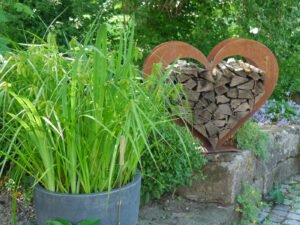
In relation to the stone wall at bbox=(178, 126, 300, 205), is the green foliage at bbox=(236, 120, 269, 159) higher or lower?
higher

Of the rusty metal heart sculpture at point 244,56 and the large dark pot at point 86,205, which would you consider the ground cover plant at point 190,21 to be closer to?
the rusty metal heart sculpture at point 244,56

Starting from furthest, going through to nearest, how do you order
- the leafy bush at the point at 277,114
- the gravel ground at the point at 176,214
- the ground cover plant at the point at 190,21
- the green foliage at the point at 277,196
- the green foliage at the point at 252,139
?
1. the ground cover plant at the point at 190,21
2. the leafy bush at the point at 277,114
3. the green foliage at the point at 277,196
4. the green foliage at the point at 252,139
5. the gravel ground at the point at 176,214

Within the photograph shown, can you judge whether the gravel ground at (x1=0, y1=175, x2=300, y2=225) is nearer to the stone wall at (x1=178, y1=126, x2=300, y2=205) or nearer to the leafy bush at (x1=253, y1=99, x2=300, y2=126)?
the stone wall at (x1=178, y1=126, x2=300, y2=205)

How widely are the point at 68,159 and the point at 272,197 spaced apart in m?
2.39

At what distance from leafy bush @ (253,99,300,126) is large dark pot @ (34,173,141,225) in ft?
8.77

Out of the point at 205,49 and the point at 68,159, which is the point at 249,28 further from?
the point at 68,159

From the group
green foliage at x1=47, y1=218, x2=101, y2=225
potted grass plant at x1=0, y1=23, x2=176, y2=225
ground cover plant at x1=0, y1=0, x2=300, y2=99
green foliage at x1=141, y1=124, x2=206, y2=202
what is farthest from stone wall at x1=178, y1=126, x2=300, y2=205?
ground cover plant at x1=0, y1=0, x2=300, y2=99

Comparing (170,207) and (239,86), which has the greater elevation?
(239,86)

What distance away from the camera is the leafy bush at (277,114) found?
14.9ft

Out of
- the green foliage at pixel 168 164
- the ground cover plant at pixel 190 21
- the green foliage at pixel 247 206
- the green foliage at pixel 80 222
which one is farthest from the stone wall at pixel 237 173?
the ground cover plant at pixel 190 21

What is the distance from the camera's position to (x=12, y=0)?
381 cm

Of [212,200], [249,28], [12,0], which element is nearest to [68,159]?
[212,200]

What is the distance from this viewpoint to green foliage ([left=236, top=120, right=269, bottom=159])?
3.47 m

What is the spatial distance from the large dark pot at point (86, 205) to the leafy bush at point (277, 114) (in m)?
2.67
